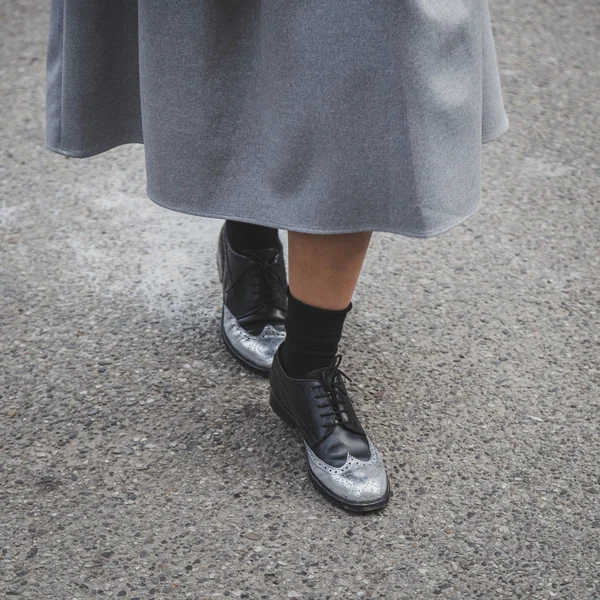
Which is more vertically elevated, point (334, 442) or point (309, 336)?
point (309, 336)

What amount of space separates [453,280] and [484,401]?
1.66ft

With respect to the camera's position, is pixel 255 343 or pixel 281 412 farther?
pixel 255 343

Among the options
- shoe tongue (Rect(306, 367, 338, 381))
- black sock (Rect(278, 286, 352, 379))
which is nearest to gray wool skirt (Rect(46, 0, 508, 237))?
Answer: black sock (Rect(278, 286, 352, 379))

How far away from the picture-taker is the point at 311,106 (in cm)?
130

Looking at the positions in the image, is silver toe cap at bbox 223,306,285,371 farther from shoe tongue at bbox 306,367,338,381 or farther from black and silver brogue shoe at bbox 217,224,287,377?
shoe tongue at bbox 306,367,338,381

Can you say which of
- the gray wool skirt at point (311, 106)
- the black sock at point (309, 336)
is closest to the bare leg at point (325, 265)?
the black sock at point (309, 336)

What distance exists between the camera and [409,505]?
1.64 metres

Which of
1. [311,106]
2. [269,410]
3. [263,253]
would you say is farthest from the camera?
[263,253]

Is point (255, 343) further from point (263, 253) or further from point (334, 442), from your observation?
point (334, 442)

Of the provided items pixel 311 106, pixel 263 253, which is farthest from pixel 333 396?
pixel 311 106

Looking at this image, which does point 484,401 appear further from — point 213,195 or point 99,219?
point 99,219

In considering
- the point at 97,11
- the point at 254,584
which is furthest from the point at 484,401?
the point at 97,11

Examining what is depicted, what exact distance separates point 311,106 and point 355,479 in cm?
72

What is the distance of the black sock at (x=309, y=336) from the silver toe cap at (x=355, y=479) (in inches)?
7.4
